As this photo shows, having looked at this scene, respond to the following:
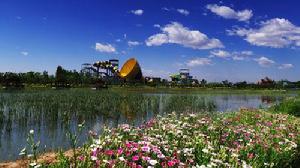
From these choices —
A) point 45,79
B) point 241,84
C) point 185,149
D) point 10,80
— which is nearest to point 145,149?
point 185,149

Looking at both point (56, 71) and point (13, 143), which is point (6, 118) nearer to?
point (13, 143)

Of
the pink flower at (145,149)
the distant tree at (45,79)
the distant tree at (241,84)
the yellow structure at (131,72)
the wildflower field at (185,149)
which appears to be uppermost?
the yellow structure at (131,72)

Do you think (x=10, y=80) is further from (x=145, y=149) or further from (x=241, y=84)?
(x=241, y=84)

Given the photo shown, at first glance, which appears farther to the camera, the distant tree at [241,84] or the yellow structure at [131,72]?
the yellow structure at [131,72]

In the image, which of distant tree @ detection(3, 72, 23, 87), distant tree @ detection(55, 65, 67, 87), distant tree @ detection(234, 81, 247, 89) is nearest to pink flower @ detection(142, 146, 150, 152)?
distant tree @ detection(3, 72, 23, 87)

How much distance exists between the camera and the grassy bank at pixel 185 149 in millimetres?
7758

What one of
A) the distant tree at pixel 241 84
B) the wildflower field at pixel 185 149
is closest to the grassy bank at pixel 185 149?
the wildflower field at pixel 185 149

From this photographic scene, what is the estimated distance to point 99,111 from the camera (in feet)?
108

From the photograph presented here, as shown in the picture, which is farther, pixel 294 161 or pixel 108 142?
pixel 294 161

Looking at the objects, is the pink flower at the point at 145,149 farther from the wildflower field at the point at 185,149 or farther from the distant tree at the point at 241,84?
the distant tree at the point at 241,84

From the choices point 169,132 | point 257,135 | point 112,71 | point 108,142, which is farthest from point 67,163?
point 112,71

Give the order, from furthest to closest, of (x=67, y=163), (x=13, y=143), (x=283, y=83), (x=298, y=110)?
(x=283, y=83), (x=298, y=110), (x=13, y=143), (x=67, y=163)

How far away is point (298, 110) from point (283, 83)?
173 metres

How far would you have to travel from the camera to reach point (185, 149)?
28.6 ft
